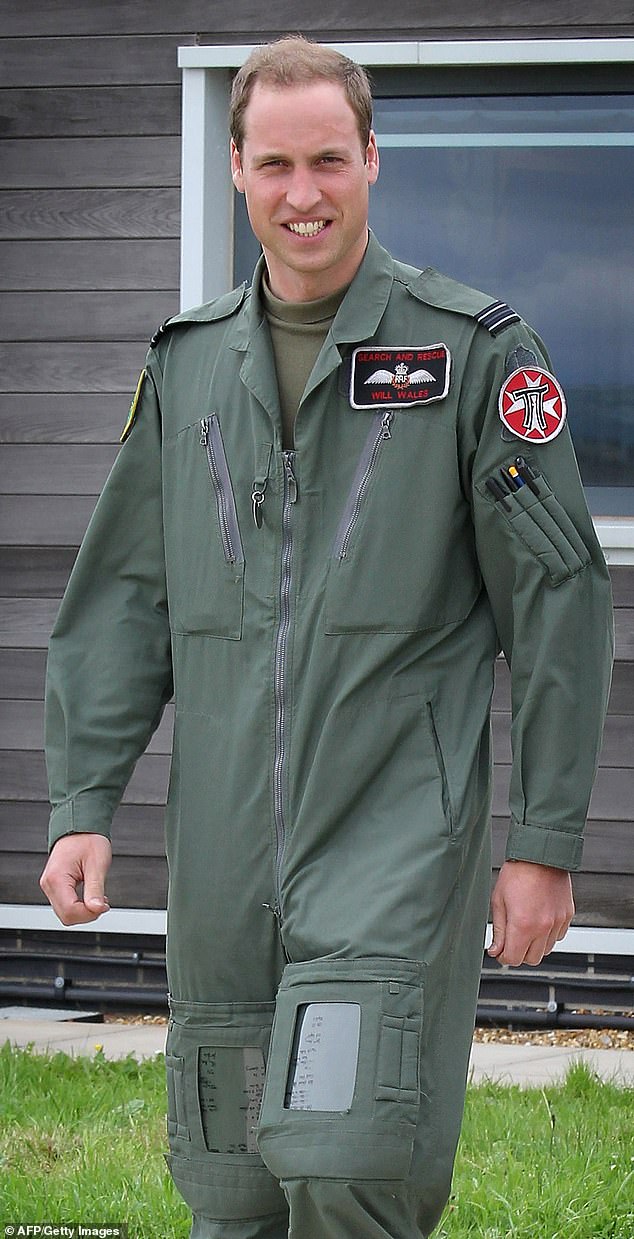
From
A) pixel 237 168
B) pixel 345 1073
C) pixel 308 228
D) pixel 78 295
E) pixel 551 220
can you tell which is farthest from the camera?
pixel 78 295

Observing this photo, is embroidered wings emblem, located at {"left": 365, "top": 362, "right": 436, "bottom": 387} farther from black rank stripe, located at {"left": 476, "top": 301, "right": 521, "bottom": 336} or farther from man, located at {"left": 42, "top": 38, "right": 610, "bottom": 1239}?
black rank stripe, located at {"left": 476, "top": 301, "right": 521, "bottom": 336}

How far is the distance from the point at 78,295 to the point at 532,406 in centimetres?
350

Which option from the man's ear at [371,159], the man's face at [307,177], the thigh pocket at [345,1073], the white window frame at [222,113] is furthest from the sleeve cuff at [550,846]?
the white window frame at [222,113]

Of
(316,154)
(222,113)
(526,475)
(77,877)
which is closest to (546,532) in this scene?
(526,475)

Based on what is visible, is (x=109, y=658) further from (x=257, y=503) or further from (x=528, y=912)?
(x=528, y=912)

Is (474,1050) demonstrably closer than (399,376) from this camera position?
No

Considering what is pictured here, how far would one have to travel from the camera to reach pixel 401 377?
8.11 ft

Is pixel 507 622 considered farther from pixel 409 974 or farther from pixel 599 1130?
pixel 599 1130

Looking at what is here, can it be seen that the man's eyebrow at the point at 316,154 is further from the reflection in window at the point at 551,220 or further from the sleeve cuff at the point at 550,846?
the reflection in window at the point at 551,220

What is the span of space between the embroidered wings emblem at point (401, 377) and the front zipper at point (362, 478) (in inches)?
1.8

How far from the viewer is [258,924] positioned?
243 cm

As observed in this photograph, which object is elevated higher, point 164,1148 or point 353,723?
point 353,723

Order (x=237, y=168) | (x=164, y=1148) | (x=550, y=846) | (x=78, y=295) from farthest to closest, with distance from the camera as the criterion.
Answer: (x=78, y=295), (x=164, y=1148), (x=237, y=168), (x=550, y=846)

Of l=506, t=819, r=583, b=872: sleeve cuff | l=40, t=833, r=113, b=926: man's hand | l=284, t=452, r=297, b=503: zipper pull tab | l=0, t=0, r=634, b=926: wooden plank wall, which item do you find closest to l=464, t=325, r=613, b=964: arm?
l=506, t=819, r=583, b=872: sleeve cuff
